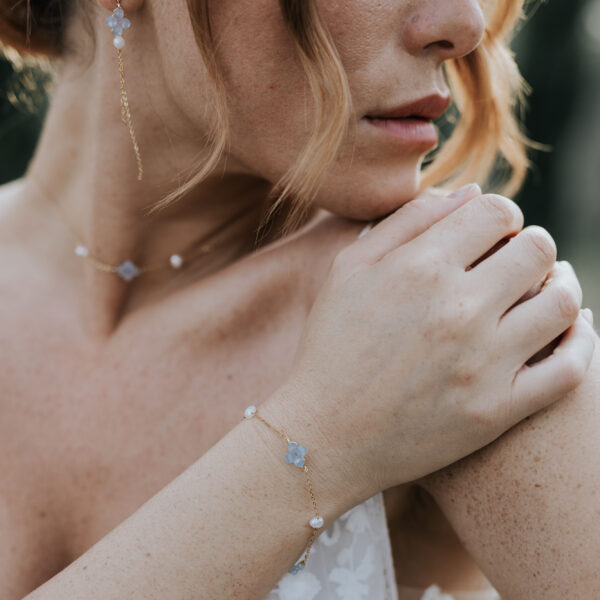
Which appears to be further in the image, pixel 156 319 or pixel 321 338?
pixel 156 319

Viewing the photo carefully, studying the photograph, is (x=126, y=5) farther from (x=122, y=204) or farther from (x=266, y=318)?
(x=266, y=318)

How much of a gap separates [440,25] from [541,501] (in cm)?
76

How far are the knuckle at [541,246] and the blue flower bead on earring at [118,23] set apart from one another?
32.7 inches

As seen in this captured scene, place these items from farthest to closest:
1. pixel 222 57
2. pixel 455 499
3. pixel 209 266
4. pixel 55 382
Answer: pixel 209 266 → pixel 55 382 → pixel 222 57 → pixel 455 499

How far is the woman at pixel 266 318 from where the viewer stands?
1095mm


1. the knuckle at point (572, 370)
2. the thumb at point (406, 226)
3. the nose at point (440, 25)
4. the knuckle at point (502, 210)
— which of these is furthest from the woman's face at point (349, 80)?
the knuckle at point (572, 370)

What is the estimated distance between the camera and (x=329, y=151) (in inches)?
48.3

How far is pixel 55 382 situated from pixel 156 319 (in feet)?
0.83

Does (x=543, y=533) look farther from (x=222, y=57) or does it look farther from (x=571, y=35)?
(x=571, y=35)

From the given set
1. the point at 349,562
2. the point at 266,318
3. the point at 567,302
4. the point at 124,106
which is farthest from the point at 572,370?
the point at 124,106

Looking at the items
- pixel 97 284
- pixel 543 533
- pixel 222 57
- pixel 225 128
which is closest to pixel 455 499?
pixel 543 533

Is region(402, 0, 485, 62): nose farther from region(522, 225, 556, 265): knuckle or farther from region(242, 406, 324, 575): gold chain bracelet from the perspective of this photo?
region(242, 406, 324, 575): gold chain bracelet

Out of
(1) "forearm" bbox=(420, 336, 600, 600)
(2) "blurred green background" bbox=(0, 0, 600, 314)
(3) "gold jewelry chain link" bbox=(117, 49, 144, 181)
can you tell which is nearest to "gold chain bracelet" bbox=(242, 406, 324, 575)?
(1) "forearm" bbox=(420, 336, 600, 600)

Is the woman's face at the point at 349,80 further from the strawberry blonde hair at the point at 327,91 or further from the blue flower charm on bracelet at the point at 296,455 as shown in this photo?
the blue flower charm on bracelet at the point at 296,455
